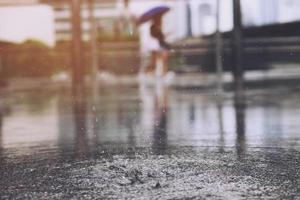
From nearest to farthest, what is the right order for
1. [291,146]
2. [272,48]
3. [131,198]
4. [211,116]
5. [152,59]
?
[131,198] < [291,146] < [211,116] < [152,59] < [272,48]

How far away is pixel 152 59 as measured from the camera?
22.1 meters

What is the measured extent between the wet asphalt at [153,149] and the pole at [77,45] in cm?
448

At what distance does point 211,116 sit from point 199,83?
8781 mm

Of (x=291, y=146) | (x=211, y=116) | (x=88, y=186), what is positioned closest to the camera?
(x=88, y=186)

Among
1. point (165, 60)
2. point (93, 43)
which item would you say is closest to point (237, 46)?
point (165, 60)

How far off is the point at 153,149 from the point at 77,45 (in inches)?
465

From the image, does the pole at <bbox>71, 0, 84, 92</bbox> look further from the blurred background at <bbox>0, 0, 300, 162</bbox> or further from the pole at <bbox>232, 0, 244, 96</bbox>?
the pole at <bbox>232, 0, 244, 96</bbox>

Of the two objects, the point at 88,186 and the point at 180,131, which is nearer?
the point at 88,186

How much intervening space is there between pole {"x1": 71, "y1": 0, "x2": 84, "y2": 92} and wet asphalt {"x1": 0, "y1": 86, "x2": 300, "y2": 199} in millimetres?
4481

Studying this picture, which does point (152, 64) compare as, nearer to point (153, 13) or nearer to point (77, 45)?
point (153, 13)

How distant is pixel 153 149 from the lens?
7.84 meters

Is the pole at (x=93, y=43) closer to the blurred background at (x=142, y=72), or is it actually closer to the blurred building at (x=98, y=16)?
the blurred background at (x=142, y=72)

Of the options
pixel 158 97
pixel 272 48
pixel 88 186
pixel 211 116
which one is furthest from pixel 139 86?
pixel 88 186

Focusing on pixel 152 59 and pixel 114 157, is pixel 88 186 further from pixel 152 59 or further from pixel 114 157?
pixel 152 59
